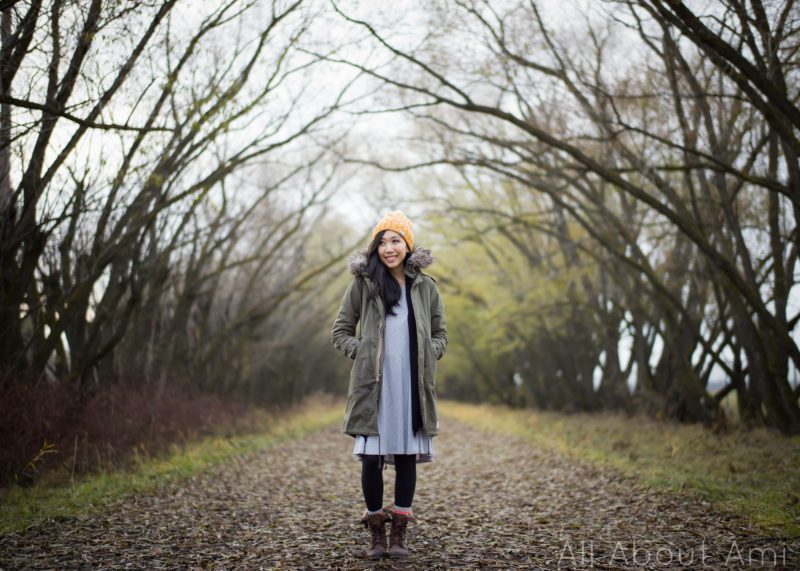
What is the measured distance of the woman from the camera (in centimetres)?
406

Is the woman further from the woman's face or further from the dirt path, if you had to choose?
the dirt path

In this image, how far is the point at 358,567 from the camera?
3.86 meters

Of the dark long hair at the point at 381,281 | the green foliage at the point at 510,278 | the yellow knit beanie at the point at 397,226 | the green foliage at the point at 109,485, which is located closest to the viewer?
the dark long hair at the point at 381,281

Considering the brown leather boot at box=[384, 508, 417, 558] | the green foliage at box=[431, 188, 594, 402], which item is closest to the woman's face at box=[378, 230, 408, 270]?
the brown leather boot at box=[384, 508, 417, 558]

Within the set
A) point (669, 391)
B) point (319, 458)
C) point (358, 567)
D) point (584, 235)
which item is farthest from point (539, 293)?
point (358, 567)

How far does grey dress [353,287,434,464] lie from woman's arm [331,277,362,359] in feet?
0.82

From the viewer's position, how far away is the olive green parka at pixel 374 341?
13.3 ft

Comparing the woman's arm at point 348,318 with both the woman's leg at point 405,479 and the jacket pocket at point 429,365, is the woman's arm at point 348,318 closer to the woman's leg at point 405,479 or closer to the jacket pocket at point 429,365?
the jacket pocket at point 429,365

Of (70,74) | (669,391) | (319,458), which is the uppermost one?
(70,74)

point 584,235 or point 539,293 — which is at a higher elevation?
point 584,235

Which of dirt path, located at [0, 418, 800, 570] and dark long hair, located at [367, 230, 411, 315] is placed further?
dark long hair, located at [367, 230, 411, 315]

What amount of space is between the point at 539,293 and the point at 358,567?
12.5 meters

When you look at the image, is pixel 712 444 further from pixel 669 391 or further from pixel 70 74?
pixel 70 74

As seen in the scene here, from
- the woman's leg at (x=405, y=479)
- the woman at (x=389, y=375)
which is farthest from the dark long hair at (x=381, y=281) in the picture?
the woman's leg at (x=405, y=479)
